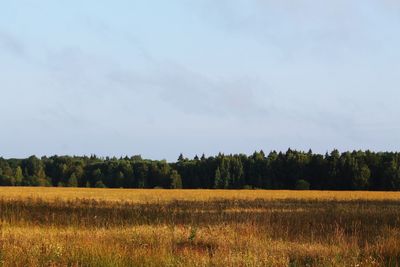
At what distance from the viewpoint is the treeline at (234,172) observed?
108m

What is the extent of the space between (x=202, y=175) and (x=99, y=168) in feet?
84.6

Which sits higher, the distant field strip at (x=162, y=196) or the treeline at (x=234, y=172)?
the treeline at (x=234, y=172)

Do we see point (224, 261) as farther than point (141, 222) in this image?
No

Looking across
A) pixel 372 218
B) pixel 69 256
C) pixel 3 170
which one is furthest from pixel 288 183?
pixel 69 256

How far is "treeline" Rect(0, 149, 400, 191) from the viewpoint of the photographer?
356 feet

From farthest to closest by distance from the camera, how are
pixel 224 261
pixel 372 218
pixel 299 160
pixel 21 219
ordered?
pixel 299 160 → pixel 372 218 → pixel 21 219 → pixel 224 261

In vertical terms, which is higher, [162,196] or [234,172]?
[234,172]

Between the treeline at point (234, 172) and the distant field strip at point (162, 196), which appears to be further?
the treeline at point (234, 172)

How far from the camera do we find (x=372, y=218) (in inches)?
875

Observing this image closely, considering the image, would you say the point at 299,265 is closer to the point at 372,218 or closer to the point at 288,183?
the point at 372,218

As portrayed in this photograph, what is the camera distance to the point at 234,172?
432 ft

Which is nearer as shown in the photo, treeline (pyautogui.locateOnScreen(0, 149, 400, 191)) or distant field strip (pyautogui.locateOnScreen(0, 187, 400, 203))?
distant field strip (pyautogui.locateOnScreen(0, 187, 400, 203))

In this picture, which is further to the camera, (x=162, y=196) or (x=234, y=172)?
(x=234, y=172)

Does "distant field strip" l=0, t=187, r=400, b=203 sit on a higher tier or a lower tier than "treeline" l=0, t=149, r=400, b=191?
lower
